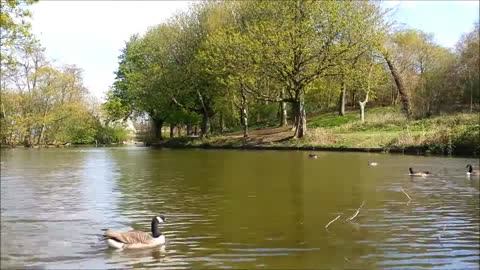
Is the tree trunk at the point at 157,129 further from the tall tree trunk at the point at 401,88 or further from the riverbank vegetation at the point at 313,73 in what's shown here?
the tall tree trunk at the point at 401,88

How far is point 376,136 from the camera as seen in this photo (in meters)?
43.3

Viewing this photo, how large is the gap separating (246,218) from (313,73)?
32737 mm

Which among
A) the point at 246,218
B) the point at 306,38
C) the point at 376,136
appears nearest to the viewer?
the point at 246,218

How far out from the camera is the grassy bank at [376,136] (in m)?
36.0

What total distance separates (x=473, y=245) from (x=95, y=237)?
288 inches

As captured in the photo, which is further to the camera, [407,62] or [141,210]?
[407,62]

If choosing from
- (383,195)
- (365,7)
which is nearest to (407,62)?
(365,7)

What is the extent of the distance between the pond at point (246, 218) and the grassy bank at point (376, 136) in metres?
12.0

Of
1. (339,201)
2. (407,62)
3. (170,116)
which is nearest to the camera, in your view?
(339,201)

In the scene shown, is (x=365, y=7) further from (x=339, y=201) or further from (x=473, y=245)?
(x=473, y=245)

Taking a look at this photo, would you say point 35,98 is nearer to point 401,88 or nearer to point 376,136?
point 376,136

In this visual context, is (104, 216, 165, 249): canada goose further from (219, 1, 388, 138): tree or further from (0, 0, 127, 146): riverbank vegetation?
(219, 1, 388, 138): tree

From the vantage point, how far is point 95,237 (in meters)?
11.6

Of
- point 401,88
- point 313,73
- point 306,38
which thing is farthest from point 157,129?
point 306,38
